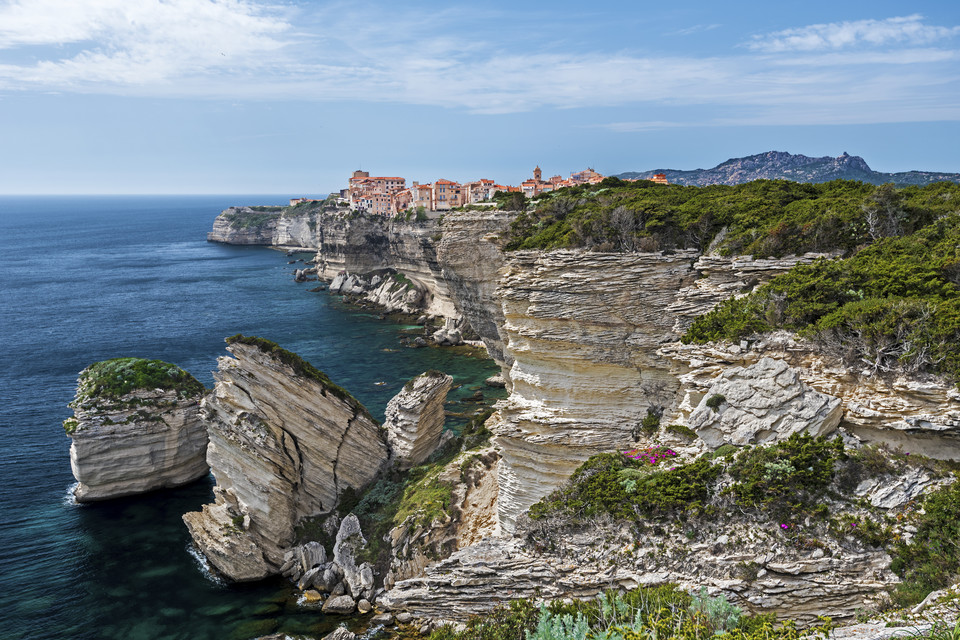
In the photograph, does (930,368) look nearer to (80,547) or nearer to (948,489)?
(948,489)

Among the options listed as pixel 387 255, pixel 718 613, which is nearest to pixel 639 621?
pixel 718 613

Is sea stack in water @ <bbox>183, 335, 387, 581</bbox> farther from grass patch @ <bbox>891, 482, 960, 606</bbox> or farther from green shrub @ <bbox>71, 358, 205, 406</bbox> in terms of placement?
grass patch @ <bbox>891, 482, 960, 606</bbox>

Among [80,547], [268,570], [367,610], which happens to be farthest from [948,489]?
[80,547]

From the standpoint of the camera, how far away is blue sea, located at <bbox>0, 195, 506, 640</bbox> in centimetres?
2267

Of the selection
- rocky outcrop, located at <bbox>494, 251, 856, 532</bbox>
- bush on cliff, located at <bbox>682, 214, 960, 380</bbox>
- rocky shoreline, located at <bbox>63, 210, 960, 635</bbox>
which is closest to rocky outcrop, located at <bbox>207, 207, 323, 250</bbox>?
rocky shoreline, located at <bbox>63, 210, 960, 635</bbox>

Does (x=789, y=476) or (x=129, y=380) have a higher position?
(x=789, y=476)

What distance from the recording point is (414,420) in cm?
2916

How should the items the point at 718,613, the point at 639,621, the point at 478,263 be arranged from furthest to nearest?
the point at 478,263 → the point at 718,613 → the point at 639,621

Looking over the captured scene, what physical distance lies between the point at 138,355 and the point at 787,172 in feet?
459

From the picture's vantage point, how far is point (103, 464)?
101 feet

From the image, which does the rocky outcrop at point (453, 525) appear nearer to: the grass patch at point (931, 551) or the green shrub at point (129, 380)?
the grass patch at point (931, 551)

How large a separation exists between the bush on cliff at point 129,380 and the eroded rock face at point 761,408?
96.6 feet

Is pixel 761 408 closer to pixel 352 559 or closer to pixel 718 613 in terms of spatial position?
pixel 718 613

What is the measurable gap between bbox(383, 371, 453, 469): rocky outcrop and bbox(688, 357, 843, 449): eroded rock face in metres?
16.0
